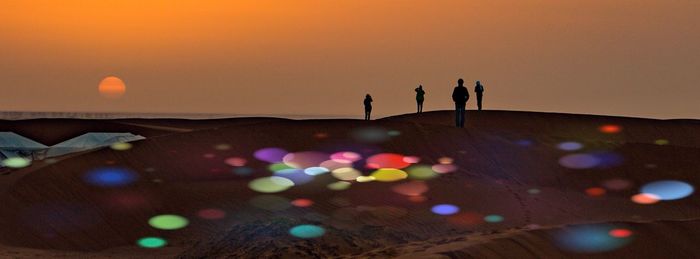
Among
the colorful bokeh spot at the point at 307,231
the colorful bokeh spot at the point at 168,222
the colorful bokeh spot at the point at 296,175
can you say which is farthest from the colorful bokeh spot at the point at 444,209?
the colorful bokeh spot at the point at 168,222

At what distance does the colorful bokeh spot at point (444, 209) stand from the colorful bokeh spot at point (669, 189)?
7667 millimetres

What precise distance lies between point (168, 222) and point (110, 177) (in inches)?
127

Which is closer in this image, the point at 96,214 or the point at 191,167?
the point at 96,214

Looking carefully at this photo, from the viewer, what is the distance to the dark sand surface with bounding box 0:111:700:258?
7.94 metres

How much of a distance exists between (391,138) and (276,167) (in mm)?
3928

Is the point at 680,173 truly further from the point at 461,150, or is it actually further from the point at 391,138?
the point at 391,138

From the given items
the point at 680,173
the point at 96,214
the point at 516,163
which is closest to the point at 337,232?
the point at 96,214

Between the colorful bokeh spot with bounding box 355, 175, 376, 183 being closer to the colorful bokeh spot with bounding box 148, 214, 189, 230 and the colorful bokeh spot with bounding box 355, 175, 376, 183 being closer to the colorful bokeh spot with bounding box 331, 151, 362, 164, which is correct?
the colorful bokeh spot with bounding box 331, 151, 362, 164

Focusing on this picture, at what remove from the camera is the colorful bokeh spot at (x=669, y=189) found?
17984 mm

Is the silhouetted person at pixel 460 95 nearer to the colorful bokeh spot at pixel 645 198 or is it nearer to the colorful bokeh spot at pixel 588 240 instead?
the colorful bokeh spot at pixel 645 198

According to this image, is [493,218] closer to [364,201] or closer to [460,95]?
[364,201]

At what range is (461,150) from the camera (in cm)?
1930

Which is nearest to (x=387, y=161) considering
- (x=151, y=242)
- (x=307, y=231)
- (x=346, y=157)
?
(x=346, y=157)

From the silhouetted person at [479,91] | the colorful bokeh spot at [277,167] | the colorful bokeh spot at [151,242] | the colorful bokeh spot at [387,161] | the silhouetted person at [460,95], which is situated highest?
the silhouetted person at [479,91]
